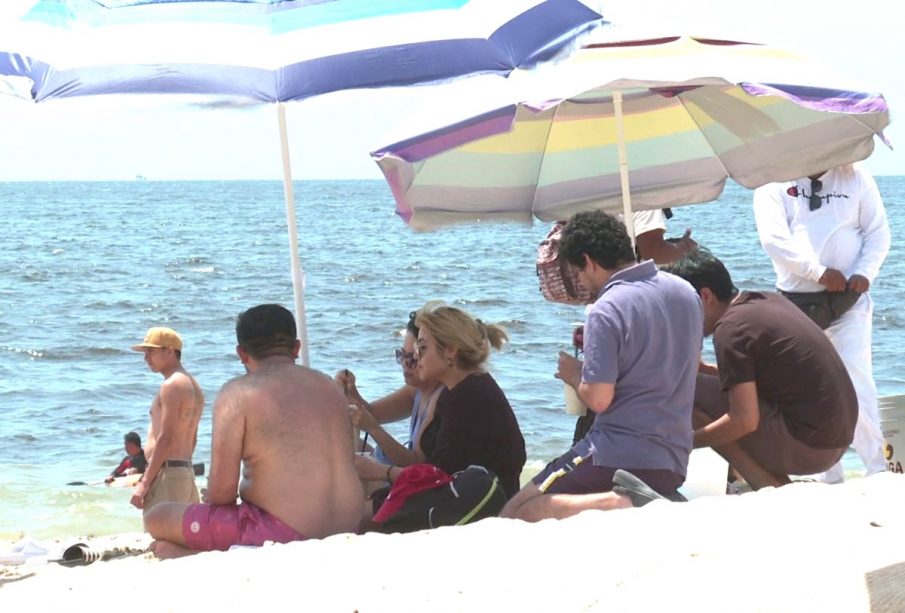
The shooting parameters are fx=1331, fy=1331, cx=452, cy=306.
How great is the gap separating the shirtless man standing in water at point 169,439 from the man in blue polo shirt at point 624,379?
2668 mm

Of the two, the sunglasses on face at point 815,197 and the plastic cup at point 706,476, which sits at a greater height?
the sunglasses on face at point 815,197

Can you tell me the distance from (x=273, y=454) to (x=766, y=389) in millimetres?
2041

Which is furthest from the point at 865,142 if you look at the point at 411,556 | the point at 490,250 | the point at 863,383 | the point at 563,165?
the point at 490,250

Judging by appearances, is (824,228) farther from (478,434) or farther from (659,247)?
(478,434)

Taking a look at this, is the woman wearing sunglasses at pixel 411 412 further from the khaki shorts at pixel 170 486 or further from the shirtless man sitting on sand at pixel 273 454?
the khaki shorts at pixel 170 486

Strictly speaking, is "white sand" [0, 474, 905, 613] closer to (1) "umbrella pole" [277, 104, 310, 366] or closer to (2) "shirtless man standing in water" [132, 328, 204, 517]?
(1) "umbrella pole" [277, 104, 310, 366]

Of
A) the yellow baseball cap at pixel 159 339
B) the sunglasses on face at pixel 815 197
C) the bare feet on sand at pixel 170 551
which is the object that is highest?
the sunglasses on face at pixel 815 197

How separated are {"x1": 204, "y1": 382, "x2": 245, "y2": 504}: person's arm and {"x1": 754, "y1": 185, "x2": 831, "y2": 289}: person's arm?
2.97 metres

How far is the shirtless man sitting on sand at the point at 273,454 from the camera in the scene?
4.57m

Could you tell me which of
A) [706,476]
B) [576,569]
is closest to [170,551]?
[576,569]

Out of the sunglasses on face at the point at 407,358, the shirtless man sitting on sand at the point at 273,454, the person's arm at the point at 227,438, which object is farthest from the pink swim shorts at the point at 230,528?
the sunglasses on face at the point at 407,358

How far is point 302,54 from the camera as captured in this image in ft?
14.0

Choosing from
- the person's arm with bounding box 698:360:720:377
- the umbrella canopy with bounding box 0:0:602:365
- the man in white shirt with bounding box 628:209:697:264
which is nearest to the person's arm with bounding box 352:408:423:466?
the person's arm with bounding box 698:360:720:377

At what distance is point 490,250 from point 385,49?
28.8 m
